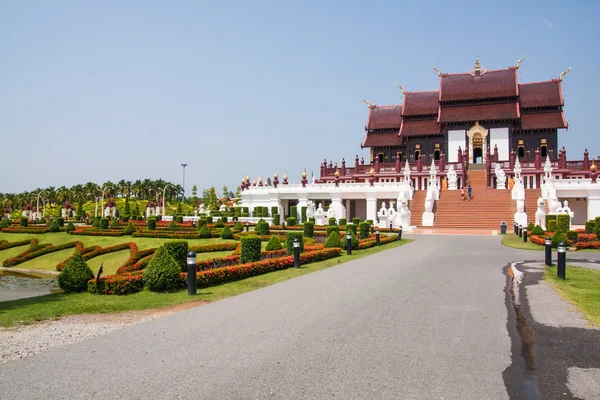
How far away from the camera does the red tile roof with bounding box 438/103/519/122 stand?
177 ft

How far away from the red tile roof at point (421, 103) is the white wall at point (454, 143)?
191 inches

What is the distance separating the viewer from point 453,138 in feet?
184

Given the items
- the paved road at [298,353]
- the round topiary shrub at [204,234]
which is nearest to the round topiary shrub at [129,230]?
the round topiary shrub at [204,234]

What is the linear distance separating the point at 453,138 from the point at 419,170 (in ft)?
27.2

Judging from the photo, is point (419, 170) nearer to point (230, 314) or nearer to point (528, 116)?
point (528, 116)

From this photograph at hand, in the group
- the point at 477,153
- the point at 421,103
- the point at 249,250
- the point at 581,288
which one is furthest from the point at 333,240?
the point at 421,103

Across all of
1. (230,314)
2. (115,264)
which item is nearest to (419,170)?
(115,264)

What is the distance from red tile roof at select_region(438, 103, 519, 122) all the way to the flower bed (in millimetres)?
39075

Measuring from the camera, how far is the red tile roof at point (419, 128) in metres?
58.4

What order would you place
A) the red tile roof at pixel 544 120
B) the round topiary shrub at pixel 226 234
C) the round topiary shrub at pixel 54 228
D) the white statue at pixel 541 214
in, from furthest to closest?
1. the red tile roof at pixel 544 120
2. the round topiary shrub at pixel 54 228
3. the white statue at pixel 541 214
4. the round topiary shrub at pixel 226 234

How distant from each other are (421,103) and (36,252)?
44518 millimetres

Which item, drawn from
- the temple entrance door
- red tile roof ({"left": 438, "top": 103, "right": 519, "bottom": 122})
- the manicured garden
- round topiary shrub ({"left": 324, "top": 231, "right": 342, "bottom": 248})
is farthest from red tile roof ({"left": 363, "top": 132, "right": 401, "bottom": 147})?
round topiary shrub ({"left": 324, "top": 231, "right": 342, "bottom": 248})

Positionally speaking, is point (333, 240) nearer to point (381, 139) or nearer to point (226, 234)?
point (226, 234)

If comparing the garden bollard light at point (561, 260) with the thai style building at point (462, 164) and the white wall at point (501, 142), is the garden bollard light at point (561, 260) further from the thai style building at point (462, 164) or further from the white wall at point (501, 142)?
the white wall at point (501, 142)
